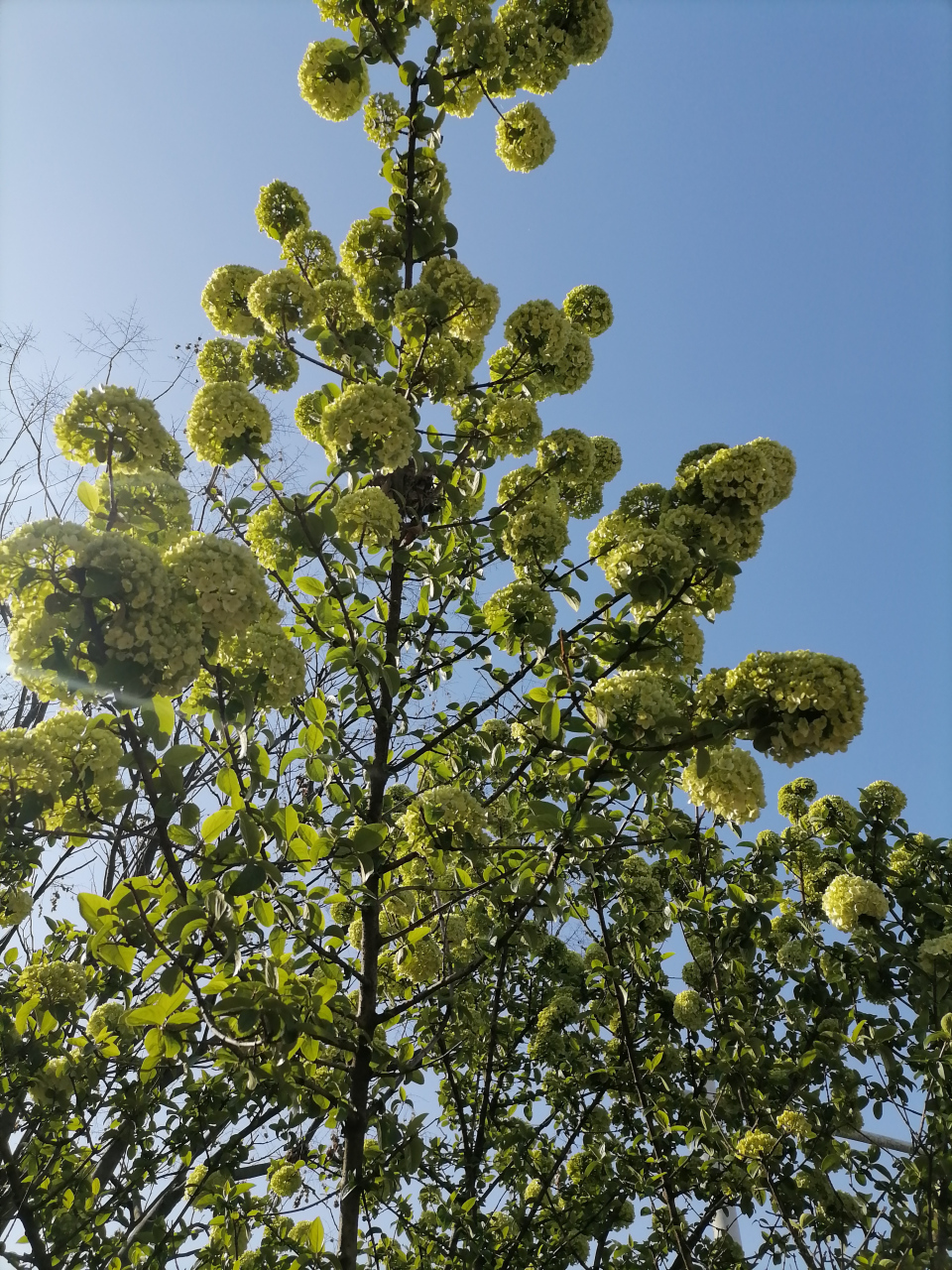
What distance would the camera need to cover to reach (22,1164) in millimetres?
4340

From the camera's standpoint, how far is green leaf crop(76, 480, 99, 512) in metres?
2.60

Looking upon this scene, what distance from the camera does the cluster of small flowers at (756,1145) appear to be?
174 inches

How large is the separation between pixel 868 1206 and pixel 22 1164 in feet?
15.6

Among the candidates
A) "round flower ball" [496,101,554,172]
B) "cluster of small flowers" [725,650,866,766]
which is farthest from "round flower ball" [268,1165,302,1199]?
"round flower ball" [496,101,554,172]

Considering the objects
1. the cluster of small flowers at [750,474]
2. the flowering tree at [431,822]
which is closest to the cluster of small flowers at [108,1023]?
the flowering tree at [431,822]

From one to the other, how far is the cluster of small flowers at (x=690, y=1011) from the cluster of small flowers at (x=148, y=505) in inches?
164

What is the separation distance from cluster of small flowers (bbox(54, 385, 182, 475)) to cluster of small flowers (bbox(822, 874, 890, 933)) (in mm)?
4100

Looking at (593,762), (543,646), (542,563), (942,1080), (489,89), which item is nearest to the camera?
(593,762)

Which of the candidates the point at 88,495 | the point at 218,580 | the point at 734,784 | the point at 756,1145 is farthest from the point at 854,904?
the point at 88,495

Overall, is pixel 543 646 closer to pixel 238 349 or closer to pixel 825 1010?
pixel 238 349

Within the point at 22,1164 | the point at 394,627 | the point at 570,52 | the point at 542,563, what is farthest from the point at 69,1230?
the point at 570,52

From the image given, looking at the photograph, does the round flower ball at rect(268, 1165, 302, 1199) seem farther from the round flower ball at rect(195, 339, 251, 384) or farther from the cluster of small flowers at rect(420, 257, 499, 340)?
the cluster of small flowers at rect(420, 257, 499, 340)

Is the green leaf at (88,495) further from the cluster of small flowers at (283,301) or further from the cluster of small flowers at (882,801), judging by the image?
the cluster of small flowers at (882,801)

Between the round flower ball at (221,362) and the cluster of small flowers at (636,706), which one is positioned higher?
the round flower ball at (221,362)
